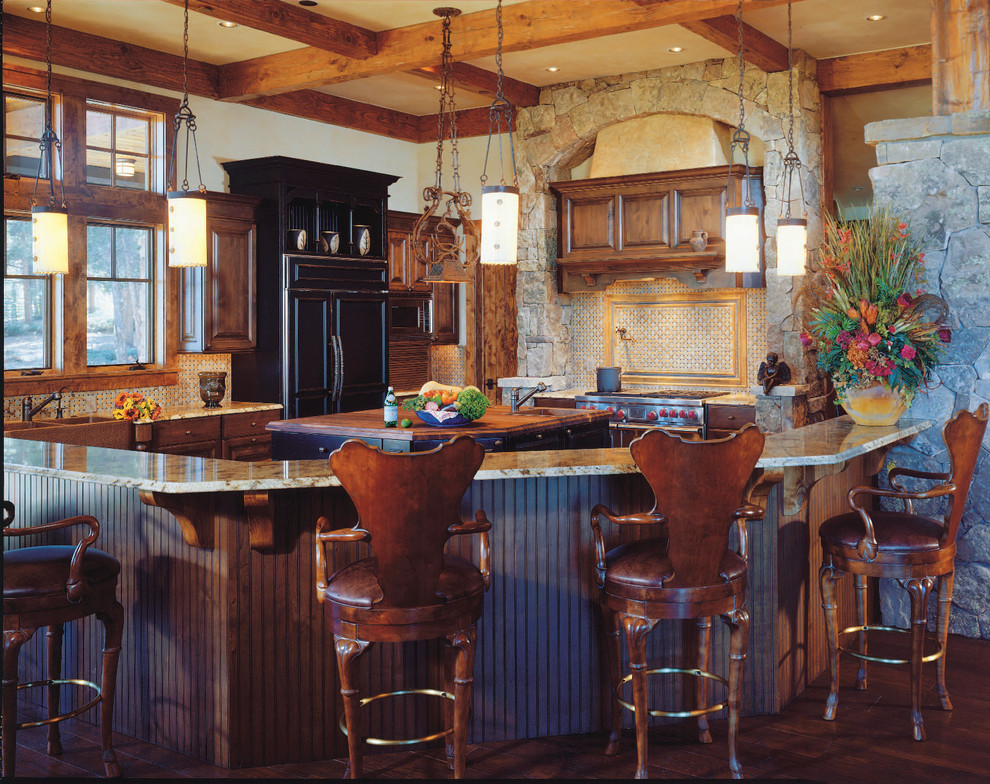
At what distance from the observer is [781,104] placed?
636 centimetres

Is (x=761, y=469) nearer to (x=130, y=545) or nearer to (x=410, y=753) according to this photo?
(x=410, y=753)

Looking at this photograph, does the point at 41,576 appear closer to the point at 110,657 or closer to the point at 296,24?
the point at 110,657

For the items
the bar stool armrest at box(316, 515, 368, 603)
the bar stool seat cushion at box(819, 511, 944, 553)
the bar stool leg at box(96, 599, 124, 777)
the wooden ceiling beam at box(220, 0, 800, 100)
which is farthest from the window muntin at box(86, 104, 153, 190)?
the bar stool seat cushion at box(819, 511, 944, 553)

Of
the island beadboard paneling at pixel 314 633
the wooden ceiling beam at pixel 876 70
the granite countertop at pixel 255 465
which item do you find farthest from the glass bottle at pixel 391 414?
the wooden ceiling beam at pixel 876 70

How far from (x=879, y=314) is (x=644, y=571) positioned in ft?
6.87

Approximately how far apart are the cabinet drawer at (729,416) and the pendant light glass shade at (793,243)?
64.8 inches

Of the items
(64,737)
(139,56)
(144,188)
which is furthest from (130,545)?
(139,56)

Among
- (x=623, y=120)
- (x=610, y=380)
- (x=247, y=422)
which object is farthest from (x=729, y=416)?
(x=247, y=422)

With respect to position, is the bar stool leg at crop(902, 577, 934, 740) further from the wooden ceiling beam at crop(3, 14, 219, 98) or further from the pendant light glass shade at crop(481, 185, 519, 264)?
the wooden ceiling beam at crop(3, 14, 219, 98)

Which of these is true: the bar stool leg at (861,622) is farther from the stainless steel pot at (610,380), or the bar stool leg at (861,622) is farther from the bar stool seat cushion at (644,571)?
the stainless steel pot at (610,380)

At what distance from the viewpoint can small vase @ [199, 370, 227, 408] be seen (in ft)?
21.1

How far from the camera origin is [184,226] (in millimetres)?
3621

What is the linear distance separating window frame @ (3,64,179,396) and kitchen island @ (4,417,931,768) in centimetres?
250

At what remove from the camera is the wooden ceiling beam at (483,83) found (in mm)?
6645
